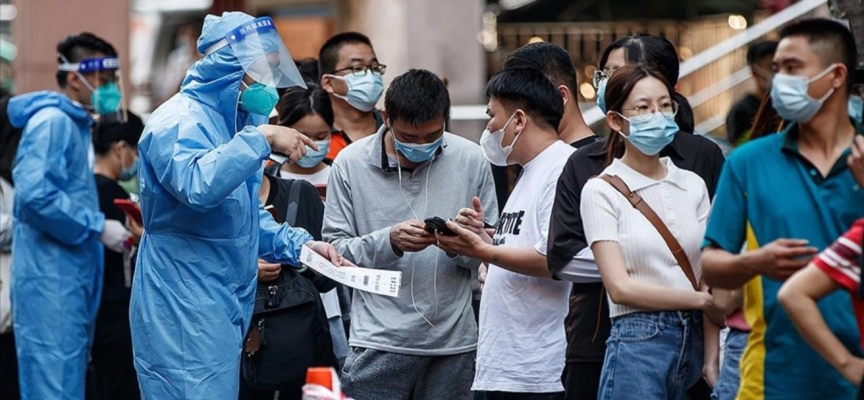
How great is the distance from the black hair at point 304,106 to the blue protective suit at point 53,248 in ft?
5.05

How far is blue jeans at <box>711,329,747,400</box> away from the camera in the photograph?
17.4ft

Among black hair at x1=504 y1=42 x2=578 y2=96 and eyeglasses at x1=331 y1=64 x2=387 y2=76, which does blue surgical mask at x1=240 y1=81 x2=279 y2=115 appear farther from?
eyeglasses at x1=331 y1=64 x2=387 y2=76

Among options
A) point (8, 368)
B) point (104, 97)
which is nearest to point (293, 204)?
point (104, 97)

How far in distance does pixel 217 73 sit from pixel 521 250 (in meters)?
1.38

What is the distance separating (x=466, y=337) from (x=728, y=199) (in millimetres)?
2067

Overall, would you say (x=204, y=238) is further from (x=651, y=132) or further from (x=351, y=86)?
(x=351, y=86)

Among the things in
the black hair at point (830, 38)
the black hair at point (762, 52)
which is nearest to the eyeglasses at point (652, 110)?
the black hair at point (830, 38)

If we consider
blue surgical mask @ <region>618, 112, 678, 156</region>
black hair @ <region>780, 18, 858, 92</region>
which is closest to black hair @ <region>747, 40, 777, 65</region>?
blue surgical mask @ <region>618, 112, 678, 156</region>

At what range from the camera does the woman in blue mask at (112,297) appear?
30.9ft

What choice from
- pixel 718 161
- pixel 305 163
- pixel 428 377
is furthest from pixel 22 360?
pixel 718 161

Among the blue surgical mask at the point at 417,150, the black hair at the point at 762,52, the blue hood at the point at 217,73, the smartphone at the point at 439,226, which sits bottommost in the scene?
the smartphone at the point at 439,226

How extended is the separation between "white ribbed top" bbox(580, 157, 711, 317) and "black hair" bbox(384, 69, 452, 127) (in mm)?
1037

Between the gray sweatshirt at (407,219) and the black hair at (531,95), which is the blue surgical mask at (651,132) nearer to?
the black hair at (531,95)

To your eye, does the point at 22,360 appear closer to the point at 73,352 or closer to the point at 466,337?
the point at 73,352
